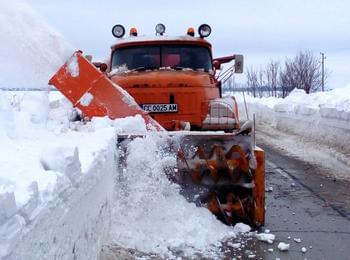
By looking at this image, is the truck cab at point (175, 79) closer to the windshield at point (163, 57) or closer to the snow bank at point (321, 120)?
the windshield at point (163, 57)

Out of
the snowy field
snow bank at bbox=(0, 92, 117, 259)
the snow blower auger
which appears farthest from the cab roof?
snow bank at bbox=(0, 92, 117, 259)

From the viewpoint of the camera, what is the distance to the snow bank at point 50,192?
1993mm

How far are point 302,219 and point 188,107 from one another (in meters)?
2.21

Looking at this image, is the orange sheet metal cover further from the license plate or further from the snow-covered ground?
the snow-covered ground

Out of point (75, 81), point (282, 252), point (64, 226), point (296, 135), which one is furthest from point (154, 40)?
point (296, 135)

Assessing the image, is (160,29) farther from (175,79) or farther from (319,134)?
(319,134)

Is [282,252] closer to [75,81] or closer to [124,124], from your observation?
[124,124]

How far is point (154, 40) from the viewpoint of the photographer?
7.99m

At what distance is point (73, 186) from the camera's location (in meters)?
2.82

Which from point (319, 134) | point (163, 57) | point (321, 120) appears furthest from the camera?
point (321, 120)

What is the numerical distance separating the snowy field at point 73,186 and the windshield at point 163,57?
4.25ft

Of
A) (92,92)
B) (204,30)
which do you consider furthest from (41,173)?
(204,30)

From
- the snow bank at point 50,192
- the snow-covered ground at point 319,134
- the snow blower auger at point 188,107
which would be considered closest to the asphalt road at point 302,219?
the snow blower auger at point 188,107

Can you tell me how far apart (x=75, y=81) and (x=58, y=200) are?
4.33 meters
